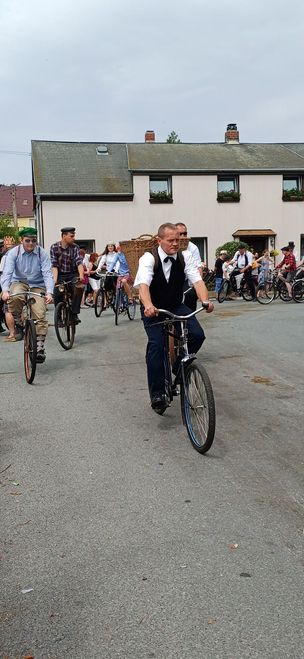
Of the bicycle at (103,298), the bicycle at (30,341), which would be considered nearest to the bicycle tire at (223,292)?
the bicycle at (103,298)

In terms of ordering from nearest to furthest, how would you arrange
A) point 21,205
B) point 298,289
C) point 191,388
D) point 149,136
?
point 191,388 → point 298,289 → point 149,136 → point 21,205

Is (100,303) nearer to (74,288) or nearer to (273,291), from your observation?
(74,288)

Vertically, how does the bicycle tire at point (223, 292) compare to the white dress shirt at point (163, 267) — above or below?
below

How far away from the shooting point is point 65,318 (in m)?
10.2

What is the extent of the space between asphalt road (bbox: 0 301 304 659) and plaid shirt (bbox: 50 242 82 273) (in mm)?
3373

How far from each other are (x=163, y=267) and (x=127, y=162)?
1259 inches

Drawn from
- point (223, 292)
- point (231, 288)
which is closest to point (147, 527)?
point (223, 292)

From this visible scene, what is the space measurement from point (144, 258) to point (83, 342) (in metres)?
5.69

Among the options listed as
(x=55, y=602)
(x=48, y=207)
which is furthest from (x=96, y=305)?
(x=48, y=207)

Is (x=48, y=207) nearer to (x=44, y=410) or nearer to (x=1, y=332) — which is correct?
(x=1, y=332)

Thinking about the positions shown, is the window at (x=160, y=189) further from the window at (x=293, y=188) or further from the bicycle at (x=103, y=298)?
the bicycle at (x=103, y=298)

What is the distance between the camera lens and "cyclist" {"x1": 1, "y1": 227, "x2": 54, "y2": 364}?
8.28 metres

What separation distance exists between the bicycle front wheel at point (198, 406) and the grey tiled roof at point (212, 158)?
2979 cm

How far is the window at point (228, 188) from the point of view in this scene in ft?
115
